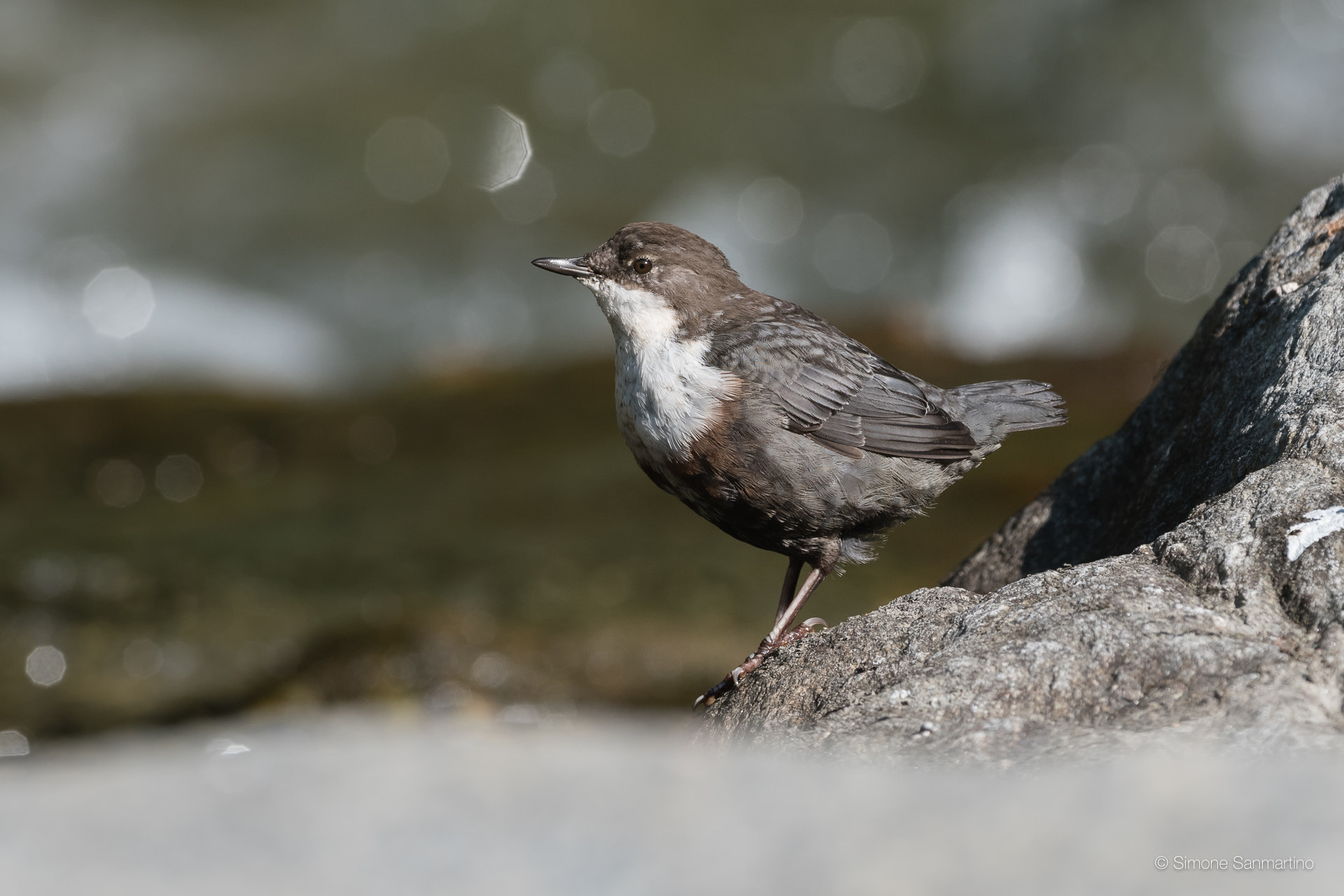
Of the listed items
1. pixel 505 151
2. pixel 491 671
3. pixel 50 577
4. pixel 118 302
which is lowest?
pixel 491 671

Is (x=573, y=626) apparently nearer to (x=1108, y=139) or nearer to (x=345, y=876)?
(x=345, y=876)

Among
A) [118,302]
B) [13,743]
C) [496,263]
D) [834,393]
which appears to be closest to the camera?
[834,393]

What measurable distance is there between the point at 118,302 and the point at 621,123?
562 centimetres

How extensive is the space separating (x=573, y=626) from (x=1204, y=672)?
4.23m

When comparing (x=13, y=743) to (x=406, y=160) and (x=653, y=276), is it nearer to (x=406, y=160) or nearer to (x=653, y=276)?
(x=653, y=276)

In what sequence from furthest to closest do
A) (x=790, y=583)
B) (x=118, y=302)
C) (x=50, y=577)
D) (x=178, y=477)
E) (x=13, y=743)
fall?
(x=118, y=302)
(x=178, y=477)
(x=50, y=577)
(x=13, y=743)
(x=790, y=583)

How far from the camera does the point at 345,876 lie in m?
1.82

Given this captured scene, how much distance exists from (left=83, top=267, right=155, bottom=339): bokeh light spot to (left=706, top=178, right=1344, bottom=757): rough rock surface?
9920 millimetres

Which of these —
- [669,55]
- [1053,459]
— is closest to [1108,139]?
[669,55]

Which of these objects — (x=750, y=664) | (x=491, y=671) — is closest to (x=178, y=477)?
(x=491, y=671)

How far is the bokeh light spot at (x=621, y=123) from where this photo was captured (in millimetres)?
13336

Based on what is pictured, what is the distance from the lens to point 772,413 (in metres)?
3.80

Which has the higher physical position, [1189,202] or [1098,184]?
[1098,184]

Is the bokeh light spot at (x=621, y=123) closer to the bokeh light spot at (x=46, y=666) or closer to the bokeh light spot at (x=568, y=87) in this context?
the bokeh light spot at (x=568, y=87)
